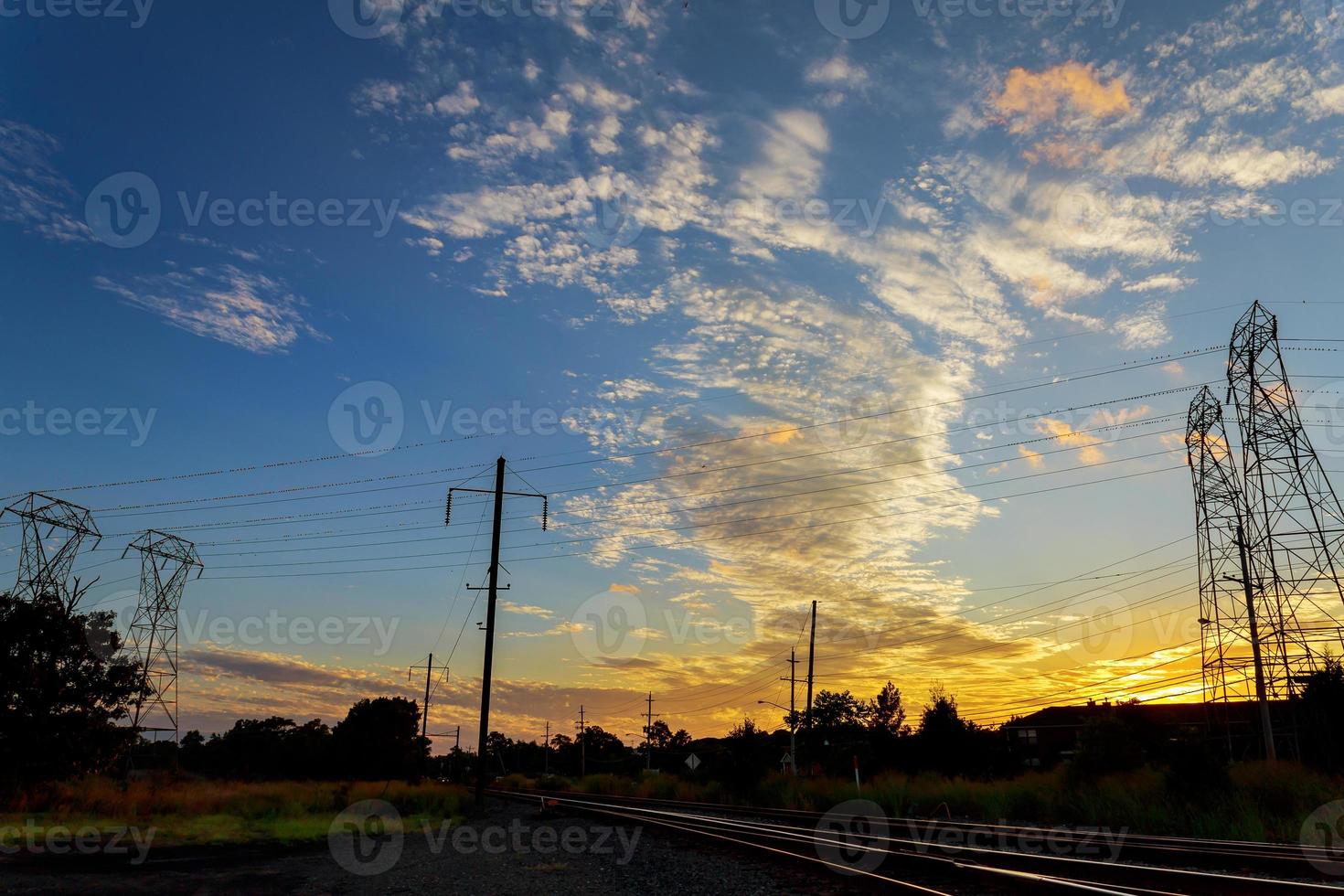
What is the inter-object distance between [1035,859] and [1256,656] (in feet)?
108

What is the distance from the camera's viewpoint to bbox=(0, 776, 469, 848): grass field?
19844 millimetres

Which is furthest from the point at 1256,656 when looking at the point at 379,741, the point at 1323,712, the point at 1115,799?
the point at 379,741

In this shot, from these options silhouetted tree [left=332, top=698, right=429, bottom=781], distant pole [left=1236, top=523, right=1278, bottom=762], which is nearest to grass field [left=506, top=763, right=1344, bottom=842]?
distant pole [left=1236, top=523, right=1278, bottom=762]

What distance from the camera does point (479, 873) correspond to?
14312 millimetres

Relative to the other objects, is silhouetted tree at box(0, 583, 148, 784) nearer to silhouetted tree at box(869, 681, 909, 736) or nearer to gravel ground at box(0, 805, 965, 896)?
gravel ground at box(0, 805, 965, 896)

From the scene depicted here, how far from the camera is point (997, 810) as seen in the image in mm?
26047

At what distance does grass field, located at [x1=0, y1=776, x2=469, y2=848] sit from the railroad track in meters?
10.8

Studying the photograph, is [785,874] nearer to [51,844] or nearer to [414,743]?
[51,844]

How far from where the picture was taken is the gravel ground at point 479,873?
40.0ft

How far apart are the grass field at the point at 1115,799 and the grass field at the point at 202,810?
1459 centimetres

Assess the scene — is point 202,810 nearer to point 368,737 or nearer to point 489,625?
point 489,625

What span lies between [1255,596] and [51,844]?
4687 centimetres

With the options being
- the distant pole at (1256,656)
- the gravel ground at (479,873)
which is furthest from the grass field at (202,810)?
the distant pole at (1256,656)

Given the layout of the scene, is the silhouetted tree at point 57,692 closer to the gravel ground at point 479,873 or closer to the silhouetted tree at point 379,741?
the gravel ground at point 479,873
